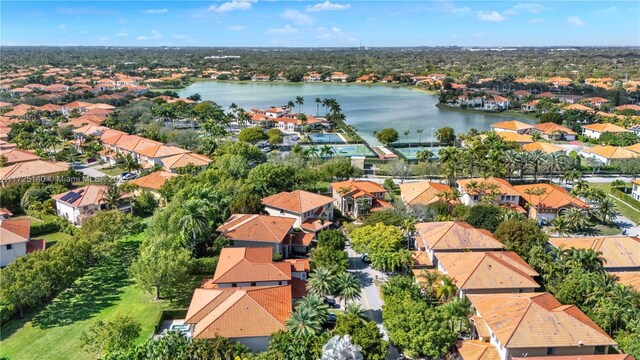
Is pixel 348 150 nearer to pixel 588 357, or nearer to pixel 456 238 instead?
pixel 456 238

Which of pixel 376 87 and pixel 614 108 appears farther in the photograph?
pixel 376 87

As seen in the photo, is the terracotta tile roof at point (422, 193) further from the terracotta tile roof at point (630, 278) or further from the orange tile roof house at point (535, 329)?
the orange tile roof house at point (535, 329)

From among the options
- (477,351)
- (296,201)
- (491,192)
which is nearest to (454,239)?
(477,351)

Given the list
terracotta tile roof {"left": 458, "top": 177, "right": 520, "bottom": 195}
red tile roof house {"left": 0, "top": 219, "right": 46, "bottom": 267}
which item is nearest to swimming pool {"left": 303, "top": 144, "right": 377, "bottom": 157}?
terracotta tile roof {"left": 458, "top": 177, "right": 520, "bottom": 195}

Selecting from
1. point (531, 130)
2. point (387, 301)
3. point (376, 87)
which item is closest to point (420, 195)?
point (387, 301)

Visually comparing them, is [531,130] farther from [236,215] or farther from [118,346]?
[118,346]

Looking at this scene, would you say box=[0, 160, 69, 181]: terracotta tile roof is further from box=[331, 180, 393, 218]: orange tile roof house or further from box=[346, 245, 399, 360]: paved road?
box=[346, 245, 399, 360]: paved road
